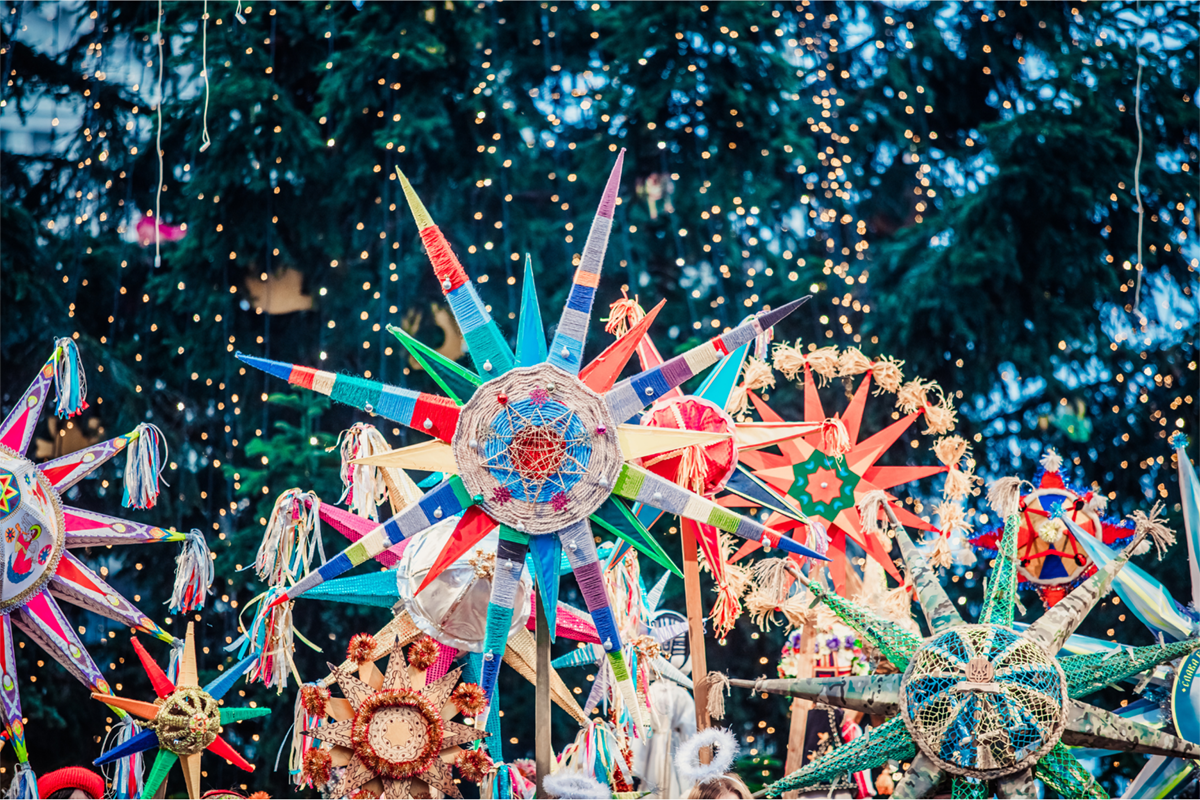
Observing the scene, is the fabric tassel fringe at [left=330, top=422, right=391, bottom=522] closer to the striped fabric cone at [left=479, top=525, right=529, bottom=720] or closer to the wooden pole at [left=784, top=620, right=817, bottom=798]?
the striped fabric cone at [left=479, top=525, right=529, bottom=720]

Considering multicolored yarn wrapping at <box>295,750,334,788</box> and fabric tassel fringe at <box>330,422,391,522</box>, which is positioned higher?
fabric tassel fringe at <box>330,422,391,522</box>

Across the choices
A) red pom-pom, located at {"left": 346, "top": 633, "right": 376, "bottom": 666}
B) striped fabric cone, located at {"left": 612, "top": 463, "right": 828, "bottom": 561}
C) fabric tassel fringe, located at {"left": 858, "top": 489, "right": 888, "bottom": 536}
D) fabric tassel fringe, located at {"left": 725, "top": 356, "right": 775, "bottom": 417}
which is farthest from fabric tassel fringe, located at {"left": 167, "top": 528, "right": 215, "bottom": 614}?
fabric tassel fringe, located at {"left": 858, "top": 489, "right": 888, "bottom": 536}

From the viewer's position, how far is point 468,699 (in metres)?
3.33

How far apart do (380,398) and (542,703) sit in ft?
2.82

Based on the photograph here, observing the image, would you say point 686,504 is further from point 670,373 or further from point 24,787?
point 24,787

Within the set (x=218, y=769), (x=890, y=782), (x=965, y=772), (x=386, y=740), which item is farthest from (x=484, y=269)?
(x=965, y=772)

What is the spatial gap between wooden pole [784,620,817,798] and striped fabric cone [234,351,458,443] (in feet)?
4.97

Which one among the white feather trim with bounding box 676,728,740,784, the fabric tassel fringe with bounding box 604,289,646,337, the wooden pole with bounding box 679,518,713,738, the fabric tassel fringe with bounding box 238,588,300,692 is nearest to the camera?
the white feather trim with bounding box 676,728,740,784

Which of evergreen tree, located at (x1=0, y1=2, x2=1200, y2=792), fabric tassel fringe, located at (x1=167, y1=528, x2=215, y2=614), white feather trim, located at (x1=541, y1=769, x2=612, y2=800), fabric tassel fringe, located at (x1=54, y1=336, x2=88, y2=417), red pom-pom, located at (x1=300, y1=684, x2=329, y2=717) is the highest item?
evergreen tree, located at (x1=0, y1=2, x2=1200, y2=792)

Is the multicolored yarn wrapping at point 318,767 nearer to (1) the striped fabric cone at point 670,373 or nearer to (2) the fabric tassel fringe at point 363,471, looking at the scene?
(2) the fabric tassel fringe at point 363,471

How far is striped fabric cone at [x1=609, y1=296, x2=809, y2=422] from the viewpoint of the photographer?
3346 mm

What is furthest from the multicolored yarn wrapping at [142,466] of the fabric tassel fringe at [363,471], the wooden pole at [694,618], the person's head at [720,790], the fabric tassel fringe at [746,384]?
the person's head at [720,790]

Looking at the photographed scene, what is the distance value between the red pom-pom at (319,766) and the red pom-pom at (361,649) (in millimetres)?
248

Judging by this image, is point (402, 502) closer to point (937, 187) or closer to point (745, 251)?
point (745, 251)
